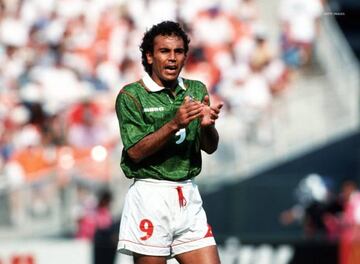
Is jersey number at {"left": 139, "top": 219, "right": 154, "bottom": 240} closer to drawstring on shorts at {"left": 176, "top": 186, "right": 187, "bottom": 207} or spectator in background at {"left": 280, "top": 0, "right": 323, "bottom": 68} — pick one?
drawstring on shorts at {"left": 176, "top": 186, "right": 187, "bottom": 207}

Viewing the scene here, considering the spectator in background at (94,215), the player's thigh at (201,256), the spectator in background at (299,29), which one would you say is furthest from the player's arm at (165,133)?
the spectator in background at (299,29)

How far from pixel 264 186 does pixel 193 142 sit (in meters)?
7.71

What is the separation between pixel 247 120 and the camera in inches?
527

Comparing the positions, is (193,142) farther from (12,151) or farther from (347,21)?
(347,21)

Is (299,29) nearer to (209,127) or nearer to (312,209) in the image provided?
Result: (312,209)

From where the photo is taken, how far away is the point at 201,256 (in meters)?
5.69

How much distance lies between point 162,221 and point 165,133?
0.57m

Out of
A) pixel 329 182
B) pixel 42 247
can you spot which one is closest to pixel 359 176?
pixel 329 182

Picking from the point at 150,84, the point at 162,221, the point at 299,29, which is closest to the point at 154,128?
the point at 150,84

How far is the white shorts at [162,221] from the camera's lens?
5.66 m

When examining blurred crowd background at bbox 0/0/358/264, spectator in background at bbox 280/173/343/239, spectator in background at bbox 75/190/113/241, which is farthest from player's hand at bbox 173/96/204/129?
spectator in background at bbox 280/173/343/239

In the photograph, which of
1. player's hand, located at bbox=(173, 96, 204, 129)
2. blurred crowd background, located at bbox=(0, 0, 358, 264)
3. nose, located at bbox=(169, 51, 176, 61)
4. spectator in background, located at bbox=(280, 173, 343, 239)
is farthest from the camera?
spectator in background, located at bbox=(280, 173, 343, 239)

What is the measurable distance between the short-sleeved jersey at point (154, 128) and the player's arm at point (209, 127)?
10 cm

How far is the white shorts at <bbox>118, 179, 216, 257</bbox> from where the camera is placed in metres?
5.66
